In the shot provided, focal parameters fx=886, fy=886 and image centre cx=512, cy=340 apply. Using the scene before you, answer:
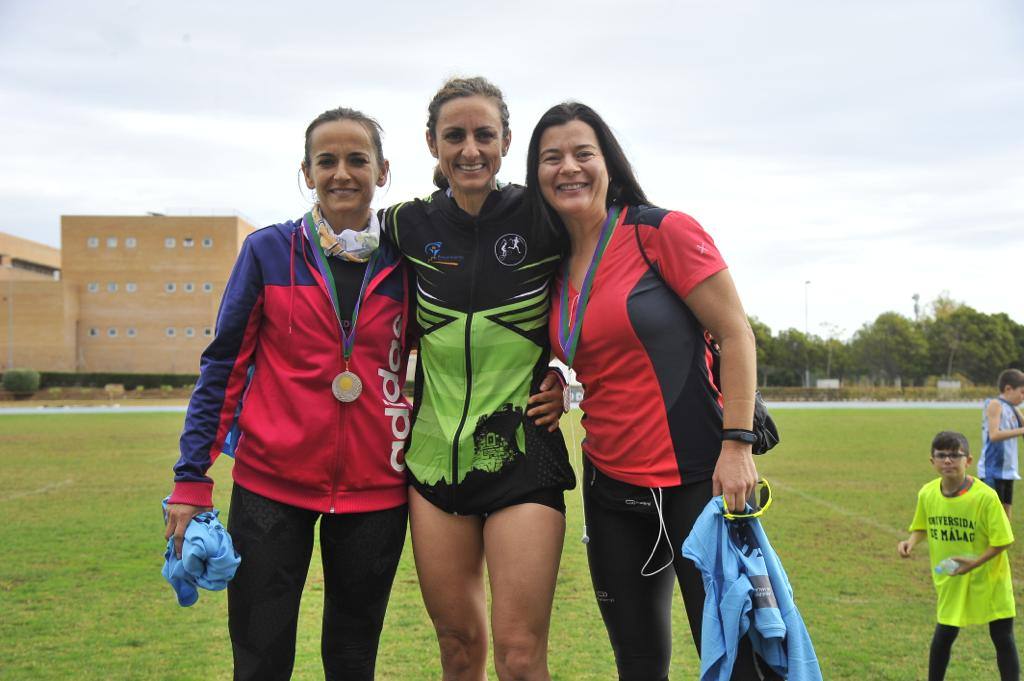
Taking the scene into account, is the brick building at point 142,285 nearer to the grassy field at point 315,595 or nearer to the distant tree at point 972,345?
the grassy field at point 315,595

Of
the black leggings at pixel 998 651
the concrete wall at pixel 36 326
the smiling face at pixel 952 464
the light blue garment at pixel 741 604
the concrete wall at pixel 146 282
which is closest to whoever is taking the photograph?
the light blue garment at pixel 741 604

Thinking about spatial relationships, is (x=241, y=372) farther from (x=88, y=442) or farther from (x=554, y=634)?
(x=88, y=442)

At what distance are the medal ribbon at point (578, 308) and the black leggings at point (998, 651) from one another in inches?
134

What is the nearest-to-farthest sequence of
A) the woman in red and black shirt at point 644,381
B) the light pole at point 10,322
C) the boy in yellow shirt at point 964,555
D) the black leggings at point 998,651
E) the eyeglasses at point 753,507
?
the eyeglasses at point 753,507 → the woman in red and black shirt at point 644,381 → the black leggings at point 998,651 → the boy in yellow shirt at point 964,555 → the light pole at point 10,322

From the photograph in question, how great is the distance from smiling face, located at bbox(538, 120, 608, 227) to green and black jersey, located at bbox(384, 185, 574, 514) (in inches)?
5.3

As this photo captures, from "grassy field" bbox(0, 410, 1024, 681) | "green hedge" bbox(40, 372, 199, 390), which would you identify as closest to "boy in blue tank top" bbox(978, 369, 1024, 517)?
"grassy field" bbox(0, 410, 1024, 681)

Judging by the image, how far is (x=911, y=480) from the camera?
14.4 metres

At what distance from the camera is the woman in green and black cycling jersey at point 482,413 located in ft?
9.63

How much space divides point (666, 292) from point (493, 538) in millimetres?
1009

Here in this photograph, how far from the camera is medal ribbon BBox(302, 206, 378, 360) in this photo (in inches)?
123

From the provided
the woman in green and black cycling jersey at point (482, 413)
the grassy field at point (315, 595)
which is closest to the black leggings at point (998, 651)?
the grassy field at point (315, 595)

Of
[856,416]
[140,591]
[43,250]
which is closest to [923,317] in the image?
[856,416]

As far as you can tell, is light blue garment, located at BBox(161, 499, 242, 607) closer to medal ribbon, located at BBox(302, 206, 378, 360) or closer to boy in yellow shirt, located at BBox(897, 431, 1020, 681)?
medal ribbon, located at BBox(302, 206, 378, 360)

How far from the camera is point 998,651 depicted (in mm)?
A: 5023
